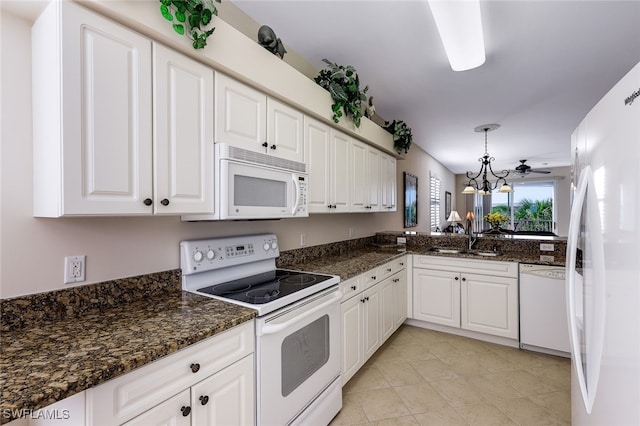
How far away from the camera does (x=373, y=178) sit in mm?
3199

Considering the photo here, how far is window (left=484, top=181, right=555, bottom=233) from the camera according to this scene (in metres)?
8.98

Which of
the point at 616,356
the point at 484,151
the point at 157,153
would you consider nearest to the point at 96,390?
the point at 157,153

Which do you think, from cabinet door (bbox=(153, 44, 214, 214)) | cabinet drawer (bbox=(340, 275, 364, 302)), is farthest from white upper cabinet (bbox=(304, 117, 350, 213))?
cabinet door (bbox=(153, 44, 214, 214))

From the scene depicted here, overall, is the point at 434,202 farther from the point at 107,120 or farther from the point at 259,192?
the point at 107,120

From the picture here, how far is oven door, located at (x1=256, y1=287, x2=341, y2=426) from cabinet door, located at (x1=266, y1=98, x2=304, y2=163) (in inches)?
36.8

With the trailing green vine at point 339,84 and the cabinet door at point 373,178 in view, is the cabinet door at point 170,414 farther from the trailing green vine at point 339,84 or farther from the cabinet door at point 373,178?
the cabinet door at point 373,178

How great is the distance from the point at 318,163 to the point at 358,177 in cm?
70

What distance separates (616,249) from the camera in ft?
2.56

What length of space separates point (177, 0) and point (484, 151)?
255 inches

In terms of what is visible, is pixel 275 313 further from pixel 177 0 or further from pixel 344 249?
pixel 344 249

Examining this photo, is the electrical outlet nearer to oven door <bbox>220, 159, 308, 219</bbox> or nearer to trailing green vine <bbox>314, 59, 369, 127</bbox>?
oven door <bbox>220, 159, 308, 219</bbox>

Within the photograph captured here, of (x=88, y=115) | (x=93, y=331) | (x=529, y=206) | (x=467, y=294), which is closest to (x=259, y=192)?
(x=88, y=115)

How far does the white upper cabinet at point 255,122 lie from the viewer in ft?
5.16

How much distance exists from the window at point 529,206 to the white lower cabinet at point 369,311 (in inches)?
314
